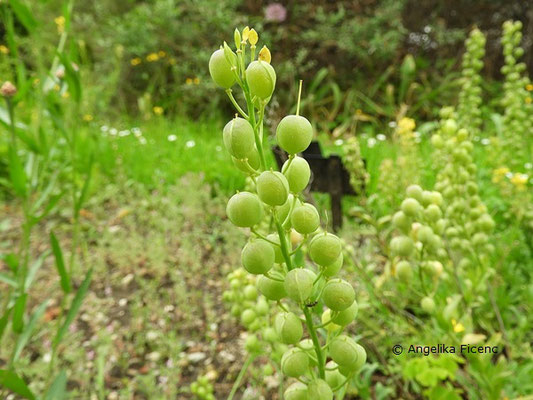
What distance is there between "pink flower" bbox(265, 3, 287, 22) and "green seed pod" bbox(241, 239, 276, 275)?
4.87 meters

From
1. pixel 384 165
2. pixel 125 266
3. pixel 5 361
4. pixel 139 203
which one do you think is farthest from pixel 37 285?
pixel 384 165

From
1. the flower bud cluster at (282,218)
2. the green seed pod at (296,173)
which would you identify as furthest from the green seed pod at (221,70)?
the green seed pod at (296,173)

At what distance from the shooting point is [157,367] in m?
1.75

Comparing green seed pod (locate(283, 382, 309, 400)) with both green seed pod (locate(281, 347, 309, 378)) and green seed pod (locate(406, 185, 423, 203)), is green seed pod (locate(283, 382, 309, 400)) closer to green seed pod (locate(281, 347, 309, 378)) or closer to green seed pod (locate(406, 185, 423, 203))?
green seed pod (locate(281, 347, 309, 378))

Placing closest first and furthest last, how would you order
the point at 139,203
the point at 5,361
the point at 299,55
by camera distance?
the point at 5,361, the point at 139,203, the point at 299,55

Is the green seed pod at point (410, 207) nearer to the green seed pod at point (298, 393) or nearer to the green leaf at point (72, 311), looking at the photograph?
the green seed pod at point (298, 393)

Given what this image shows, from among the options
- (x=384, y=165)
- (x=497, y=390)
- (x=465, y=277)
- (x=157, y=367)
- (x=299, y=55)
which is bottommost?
(x=157, y=367)

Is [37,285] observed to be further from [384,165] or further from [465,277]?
[465,277]

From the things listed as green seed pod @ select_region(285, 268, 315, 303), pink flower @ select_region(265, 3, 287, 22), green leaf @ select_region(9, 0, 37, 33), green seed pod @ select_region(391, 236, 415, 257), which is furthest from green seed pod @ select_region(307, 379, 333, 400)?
pink flower @ select_region(265, 3, 287, 22)

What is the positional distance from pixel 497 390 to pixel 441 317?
20 centimetres

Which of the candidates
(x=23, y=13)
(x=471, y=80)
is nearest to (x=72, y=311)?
(x=23, y=13)

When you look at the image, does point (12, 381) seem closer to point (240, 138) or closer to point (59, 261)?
point (59, 261)

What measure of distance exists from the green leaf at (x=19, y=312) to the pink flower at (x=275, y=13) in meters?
4.46

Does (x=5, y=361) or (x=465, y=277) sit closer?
(x=465, y=277)
